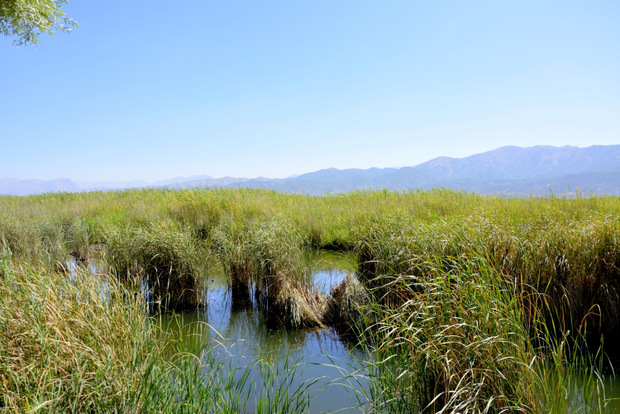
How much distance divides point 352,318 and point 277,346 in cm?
99

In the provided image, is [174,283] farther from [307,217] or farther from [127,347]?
[307,217]

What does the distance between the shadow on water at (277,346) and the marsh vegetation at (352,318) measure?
67 mm

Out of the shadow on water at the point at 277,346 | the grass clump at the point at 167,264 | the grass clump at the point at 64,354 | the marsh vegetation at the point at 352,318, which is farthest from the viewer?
the grass clump at the point at 167,264

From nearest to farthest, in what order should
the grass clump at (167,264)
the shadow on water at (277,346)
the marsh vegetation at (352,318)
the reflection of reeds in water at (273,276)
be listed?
the marsh vegetation at (352,318) < the shadow on water at (277,346) < the reflection of reeds in water at (273,276) < the grass clump at (167,264)

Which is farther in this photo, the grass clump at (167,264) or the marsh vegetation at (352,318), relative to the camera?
the grass clump at (167,264)

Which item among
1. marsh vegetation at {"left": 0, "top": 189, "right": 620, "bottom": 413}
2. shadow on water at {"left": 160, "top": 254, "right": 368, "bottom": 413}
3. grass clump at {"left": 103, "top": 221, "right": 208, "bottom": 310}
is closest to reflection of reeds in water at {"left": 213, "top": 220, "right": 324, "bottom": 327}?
marsh vegetation at {"left": 0, "top": 189, "right": 620, "bottom": 413}

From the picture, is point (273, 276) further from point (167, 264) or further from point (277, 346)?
point (167, 264)

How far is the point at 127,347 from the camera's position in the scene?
2.59m

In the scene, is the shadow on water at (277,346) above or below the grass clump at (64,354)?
below

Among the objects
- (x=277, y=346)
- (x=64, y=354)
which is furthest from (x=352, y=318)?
(x=64, y=354)

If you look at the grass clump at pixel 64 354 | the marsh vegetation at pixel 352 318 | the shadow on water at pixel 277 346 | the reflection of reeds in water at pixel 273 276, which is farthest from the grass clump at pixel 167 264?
the grass clump at pixel 64 354

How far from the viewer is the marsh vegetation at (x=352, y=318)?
2.20 metres

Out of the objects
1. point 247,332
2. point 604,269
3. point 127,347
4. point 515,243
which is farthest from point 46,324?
point 604,269

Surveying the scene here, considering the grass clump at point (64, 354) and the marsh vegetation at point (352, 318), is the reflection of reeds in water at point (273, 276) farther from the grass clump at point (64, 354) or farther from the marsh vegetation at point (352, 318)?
the grass clump at point (64, 354)
